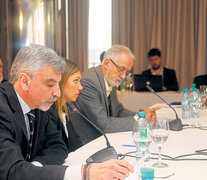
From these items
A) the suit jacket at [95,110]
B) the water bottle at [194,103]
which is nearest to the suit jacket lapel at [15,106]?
the suit jacket at [95,110]

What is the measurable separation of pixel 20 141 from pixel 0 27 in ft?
14.8

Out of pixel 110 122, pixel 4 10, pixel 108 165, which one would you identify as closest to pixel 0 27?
pixel 4 10

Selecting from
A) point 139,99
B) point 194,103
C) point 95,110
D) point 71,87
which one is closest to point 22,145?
Answer: point 71,87

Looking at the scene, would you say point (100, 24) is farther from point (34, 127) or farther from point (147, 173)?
point (147, 173)

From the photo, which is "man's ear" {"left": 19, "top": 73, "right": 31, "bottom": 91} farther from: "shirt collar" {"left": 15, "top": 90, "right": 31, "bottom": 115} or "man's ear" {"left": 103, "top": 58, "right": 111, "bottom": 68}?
"man's ear" {"left": 103, "top": 58, "right": 111, "bottom": 68}

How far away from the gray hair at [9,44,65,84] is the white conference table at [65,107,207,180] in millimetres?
497

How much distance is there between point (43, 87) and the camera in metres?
1.64

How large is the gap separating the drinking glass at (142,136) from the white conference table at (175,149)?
0.24ft

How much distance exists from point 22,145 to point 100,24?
605 cm

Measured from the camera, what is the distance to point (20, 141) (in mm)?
1661

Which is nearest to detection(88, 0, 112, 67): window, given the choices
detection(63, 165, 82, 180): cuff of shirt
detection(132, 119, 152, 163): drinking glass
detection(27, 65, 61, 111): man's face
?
detection(132, 119, 152, 163): drinking glass

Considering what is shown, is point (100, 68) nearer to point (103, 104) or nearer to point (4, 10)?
point (103, 104)

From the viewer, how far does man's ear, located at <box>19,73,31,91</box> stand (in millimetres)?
1624

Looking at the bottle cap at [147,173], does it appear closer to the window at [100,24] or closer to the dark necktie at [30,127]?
the dark necktie at [30,127]
